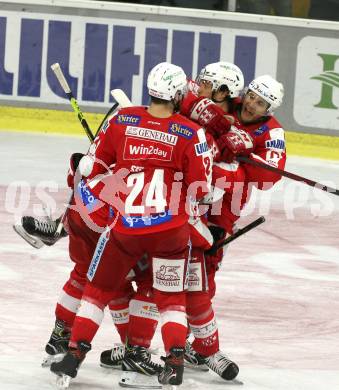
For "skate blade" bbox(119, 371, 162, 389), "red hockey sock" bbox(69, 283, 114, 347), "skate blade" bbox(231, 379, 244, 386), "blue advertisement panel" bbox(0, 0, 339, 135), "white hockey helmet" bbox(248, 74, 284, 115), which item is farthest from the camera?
"blue advertisement panel" bbox(0, 0, 339, 135)

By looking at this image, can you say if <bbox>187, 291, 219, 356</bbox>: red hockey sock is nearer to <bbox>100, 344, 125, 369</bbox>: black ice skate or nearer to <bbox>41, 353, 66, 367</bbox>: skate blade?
<bbox>100, 344, 125, 369</bbox>: black ice skate

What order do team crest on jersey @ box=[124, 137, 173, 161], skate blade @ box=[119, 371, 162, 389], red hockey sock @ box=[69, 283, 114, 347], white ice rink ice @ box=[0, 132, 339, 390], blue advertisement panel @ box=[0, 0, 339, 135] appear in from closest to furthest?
team crest on jersey @ box=[124, 137, 173, 161] → red hockey sock @ box=[69, 283, 114, 347] → skate blade @ box=[119, 371, 162, 389] → white ice rink ice @ box=[0, 132, 339, 390] → blue advertisement panel @ box=[0, 0, 339, 135]

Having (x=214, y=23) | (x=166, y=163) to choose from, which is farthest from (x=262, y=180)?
(x=214, y=23)

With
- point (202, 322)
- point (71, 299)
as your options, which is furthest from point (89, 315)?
point (202, 322)

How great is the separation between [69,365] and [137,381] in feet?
1.35

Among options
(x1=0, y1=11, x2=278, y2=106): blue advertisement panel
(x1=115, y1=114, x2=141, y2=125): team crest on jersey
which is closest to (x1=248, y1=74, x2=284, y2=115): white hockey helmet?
(x1=115, y1=114, x2=141, y2=125): team crest on jersey

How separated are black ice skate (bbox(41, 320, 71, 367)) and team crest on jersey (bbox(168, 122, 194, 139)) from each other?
1.13 m

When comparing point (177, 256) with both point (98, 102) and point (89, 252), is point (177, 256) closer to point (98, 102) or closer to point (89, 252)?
point (89, 252)

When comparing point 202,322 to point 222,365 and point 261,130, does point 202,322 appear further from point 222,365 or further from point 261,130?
point 261,130

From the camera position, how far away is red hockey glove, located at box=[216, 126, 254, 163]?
19.0 feet

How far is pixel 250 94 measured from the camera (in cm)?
606

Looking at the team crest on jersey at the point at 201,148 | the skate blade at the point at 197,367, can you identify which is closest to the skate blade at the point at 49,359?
the skate blade at the point at 197,367

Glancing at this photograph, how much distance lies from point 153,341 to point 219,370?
0.63 metres

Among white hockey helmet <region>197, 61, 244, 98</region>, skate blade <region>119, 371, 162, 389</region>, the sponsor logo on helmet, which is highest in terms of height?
white hockey helmet <region>197, 61, 244, 98</region>
